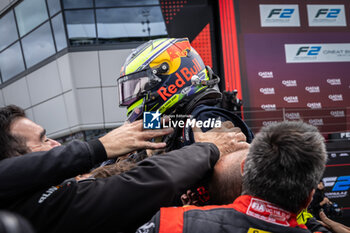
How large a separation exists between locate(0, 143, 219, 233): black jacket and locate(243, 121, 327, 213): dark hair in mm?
264

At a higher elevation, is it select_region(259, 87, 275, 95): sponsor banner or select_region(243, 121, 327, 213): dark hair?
select_region(243, 121, 327, 213): dark hair

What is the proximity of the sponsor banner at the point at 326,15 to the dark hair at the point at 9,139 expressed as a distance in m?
7.16

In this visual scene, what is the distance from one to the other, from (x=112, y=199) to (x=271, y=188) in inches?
22.6

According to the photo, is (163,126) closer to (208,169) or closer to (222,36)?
(208,169)

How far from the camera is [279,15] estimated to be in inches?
279

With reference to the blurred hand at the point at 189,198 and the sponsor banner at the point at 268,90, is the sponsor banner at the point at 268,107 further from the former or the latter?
the blurred hand at the point at 189,198

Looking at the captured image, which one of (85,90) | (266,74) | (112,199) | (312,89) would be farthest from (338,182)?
(85,90)

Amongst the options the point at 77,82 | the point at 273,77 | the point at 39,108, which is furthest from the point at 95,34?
the point at 273,77

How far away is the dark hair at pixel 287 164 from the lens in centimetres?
109

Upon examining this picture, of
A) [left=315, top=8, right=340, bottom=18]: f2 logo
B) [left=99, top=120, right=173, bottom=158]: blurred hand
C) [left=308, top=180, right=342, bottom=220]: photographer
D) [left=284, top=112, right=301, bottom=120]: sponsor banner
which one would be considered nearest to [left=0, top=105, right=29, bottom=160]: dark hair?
[left=99, top=120, right=173, bottom=158]: blurred hand

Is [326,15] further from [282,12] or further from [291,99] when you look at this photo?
[291,99]

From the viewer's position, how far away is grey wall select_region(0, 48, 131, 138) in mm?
10367

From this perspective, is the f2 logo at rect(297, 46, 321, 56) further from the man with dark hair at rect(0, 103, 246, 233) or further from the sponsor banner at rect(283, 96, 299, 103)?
the man with dark hair at rect(0, 103, 246, 233)

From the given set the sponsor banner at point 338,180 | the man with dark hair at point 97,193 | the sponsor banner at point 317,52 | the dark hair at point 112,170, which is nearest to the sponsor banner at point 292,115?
the sponsor banner at point 317,52
